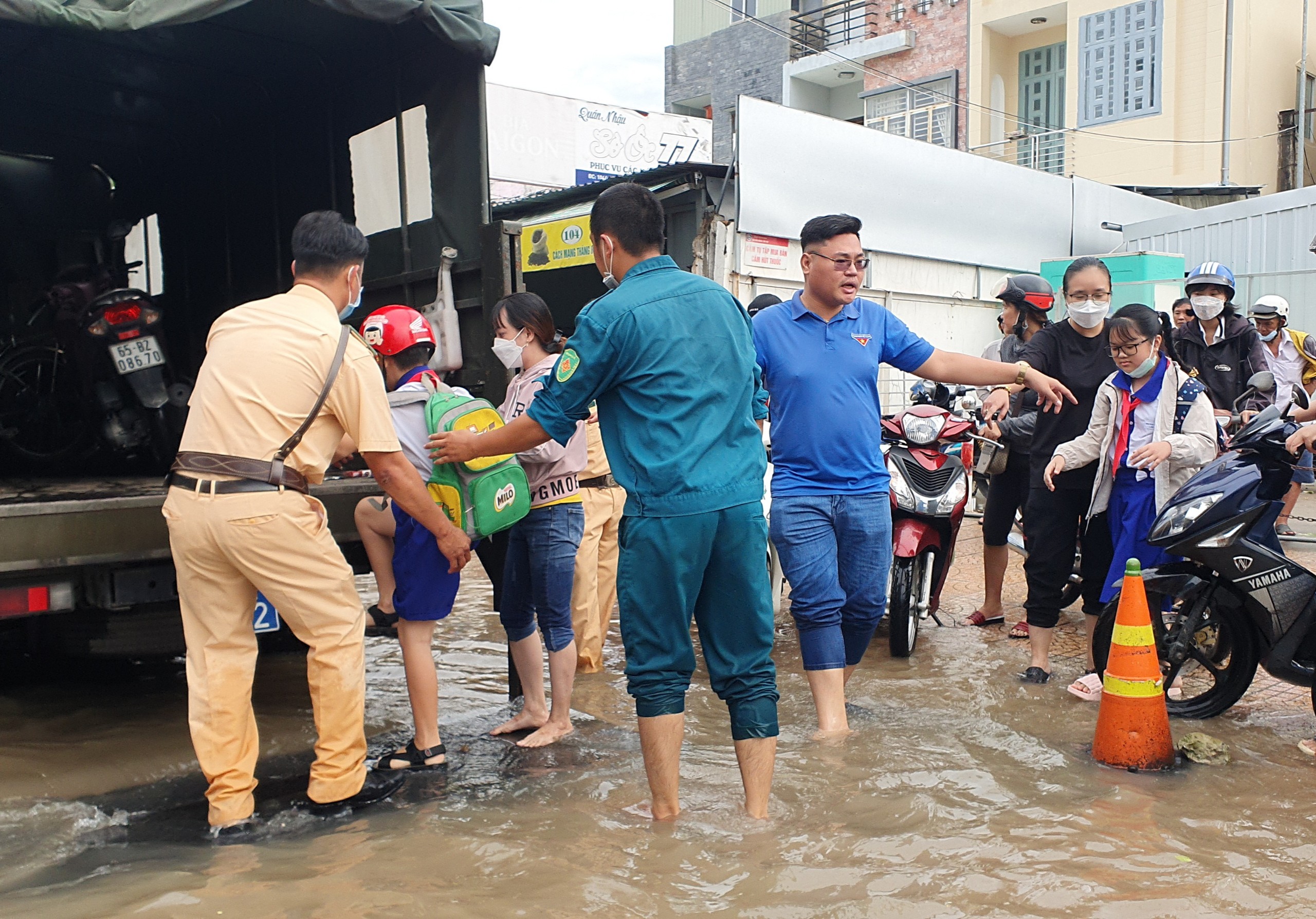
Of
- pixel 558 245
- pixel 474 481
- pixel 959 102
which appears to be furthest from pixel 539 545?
pixel 959 102

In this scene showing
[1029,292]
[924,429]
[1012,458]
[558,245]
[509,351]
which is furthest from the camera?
[558,245]

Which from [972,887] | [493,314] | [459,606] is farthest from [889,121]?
[972,887]

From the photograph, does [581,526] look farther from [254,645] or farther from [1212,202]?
[1212,202]

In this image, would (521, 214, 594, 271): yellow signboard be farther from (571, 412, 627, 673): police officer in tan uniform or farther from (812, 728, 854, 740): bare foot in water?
(812, 728, 854, 740): bare foot in water

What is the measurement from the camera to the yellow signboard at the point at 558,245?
1134 centimetres

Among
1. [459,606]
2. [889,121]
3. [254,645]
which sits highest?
[889,121]

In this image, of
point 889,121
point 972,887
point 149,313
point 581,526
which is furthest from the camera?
point 889,121

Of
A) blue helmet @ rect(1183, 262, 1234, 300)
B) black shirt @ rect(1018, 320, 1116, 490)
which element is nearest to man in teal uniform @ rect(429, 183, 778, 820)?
black shirt @ rect(1018, 320, 1116, 490)

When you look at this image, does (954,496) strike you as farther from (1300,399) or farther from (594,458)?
(594,458)

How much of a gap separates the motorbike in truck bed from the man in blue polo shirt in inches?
54.4

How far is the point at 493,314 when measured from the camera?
4367mm

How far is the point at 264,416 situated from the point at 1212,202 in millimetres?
20008

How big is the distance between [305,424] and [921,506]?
328 centimetres

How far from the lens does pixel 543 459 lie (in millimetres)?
4086
